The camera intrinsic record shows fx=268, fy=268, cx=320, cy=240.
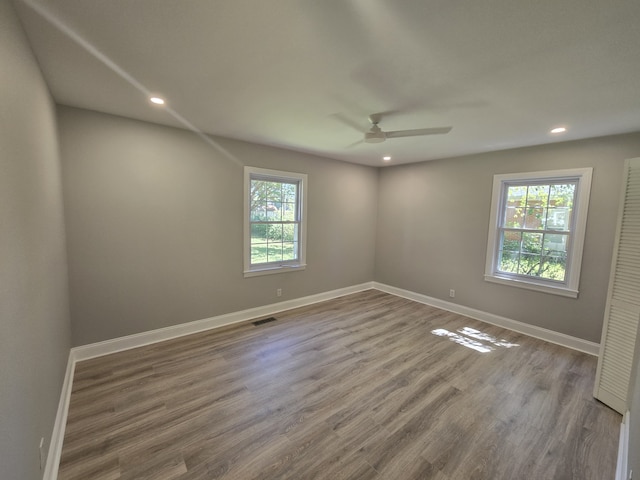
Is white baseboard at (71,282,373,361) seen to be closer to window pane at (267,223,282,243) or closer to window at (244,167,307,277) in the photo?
window at (244,167,307,277)

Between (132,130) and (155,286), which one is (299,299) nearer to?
(155,286)

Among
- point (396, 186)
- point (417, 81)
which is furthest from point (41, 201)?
point (396, 186)

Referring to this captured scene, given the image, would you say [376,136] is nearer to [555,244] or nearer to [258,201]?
[258,201]

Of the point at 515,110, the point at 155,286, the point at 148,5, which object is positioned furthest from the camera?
the point at 155,286

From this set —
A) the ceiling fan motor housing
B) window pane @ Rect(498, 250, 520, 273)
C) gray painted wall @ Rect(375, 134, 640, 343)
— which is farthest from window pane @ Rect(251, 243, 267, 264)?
window pane @ Rect(498, 250, 520, 273)

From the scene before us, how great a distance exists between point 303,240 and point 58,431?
3.27 metres

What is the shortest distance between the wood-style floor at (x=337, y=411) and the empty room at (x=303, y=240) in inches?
0.8

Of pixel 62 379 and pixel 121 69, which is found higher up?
pixel 121 69

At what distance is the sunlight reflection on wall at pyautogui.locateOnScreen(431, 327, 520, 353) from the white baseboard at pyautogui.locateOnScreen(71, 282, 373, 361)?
2.05m

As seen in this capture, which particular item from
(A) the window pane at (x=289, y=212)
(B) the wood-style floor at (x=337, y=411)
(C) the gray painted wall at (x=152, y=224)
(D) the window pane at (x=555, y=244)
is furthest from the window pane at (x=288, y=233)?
(D) the window pane at (x=555, y=244)

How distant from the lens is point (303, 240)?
4.41 meters

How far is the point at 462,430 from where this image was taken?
1978 mm

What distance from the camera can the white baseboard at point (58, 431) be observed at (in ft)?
4.98

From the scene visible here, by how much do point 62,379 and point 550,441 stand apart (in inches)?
145
